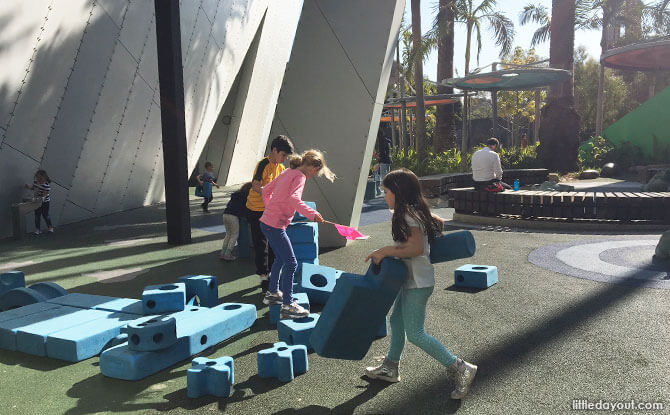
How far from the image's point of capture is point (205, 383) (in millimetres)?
3844

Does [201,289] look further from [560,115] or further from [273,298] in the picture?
[560,115]

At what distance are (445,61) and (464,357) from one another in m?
23.0

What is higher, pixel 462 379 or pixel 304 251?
pixel 304 251

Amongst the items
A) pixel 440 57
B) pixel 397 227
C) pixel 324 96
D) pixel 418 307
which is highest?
pixel 440 57

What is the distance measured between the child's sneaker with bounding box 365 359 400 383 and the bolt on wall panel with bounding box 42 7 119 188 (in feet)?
34.2

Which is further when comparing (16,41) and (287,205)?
(16,41)

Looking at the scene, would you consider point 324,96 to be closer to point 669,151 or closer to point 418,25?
point 418,25

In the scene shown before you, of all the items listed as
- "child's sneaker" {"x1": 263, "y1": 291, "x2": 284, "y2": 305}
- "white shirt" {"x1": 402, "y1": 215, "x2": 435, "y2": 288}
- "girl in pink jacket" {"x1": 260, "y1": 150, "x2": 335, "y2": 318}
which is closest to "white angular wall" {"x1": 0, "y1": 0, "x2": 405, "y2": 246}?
"child's sneaker" {"x1": 263, "y1": 291, "x2": 284, "y2": 305}

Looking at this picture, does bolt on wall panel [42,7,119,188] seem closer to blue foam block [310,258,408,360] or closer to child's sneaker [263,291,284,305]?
child's sneaker [263,291,284,305]

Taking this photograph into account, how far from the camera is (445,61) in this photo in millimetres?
25609

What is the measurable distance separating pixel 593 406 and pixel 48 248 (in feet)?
31.1

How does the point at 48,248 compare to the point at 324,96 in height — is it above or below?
below

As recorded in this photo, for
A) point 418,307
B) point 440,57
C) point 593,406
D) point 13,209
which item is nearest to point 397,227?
point 418,307

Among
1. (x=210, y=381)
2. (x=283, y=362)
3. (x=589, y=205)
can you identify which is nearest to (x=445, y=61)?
(x=589, y=205)
